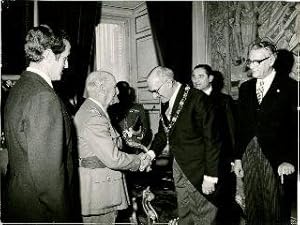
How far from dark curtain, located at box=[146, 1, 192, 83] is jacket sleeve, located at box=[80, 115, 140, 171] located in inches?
103

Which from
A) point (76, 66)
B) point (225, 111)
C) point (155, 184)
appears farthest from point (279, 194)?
point (76, 66)

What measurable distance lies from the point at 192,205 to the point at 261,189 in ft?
2.15

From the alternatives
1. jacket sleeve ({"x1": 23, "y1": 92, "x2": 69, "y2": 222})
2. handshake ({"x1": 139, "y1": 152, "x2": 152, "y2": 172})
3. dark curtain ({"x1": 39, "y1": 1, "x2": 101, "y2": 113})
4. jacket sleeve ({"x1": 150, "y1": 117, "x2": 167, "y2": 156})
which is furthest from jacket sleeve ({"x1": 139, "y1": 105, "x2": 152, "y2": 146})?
jacket sleeve ({"x1": 23, "y1": 92, "x2": 69, "y2": 222})

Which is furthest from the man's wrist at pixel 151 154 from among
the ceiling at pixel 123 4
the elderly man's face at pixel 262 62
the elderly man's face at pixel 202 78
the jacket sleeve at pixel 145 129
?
the ceiling at pixel 123 4

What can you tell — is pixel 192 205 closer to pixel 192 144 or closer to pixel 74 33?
pixel 192 144

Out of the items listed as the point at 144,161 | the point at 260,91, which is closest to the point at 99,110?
the point at 144,161

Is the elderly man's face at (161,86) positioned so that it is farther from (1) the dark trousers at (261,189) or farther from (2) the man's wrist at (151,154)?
(1) the dark trousers at (261,189)

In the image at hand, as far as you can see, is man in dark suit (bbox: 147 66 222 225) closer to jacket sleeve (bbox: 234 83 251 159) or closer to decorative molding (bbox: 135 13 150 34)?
jacket sleeve (bbox: 234 83 251 159)

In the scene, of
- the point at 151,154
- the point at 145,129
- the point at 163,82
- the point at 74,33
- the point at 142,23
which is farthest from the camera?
the point at 142,23

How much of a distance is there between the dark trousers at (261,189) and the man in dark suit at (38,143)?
5.70ft

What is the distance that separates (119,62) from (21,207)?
550cm

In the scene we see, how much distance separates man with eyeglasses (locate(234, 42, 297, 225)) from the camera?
8.87ft

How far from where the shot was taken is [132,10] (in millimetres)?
6824

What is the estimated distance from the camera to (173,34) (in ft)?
16.7
